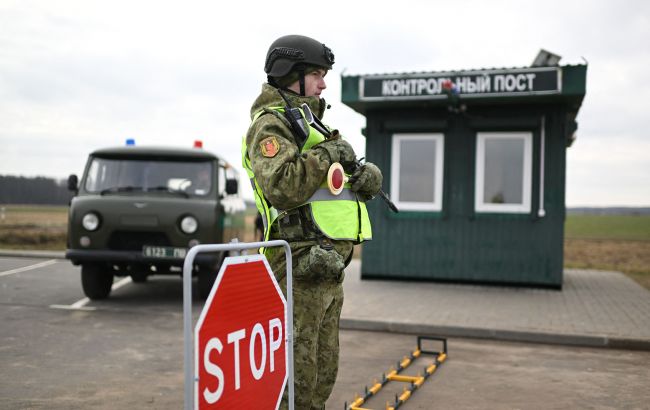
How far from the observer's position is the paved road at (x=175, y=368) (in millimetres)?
4863

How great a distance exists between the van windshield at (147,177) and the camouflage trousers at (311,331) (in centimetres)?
627

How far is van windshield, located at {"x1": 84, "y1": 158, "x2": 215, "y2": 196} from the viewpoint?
30.7 ft

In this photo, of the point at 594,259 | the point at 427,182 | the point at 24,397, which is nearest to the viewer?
the point at 24,397

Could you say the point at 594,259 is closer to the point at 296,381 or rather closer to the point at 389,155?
the point at 389,155

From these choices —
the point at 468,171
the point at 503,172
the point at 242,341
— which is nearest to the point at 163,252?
the point at 468,171

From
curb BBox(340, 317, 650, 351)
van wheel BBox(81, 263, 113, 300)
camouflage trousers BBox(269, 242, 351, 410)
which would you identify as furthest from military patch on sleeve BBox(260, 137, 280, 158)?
van wheel BBox(81, 263, 113, 300)

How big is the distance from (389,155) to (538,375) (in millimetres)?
6203

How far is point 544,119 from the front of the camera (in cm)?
1058

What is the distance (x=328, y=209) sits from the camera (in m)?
3.22

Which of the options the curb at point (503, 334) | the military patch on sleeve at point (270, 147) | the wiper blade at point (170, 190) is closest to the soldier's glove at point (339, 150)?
the military patch on sleeve at point (270, 147)

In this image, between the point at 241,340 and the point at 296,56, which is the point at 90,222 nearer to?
the point at 296,56

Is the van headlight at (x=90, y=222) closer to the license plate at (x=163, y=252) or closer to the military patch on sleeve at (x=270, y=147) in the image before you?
the license plate at (x=163, y=252)

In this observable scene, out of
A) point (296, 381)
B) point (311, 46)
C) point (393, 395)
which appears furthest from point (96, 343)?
point (311, 46)

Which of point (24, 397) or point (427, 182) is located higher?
point (427, 182)
